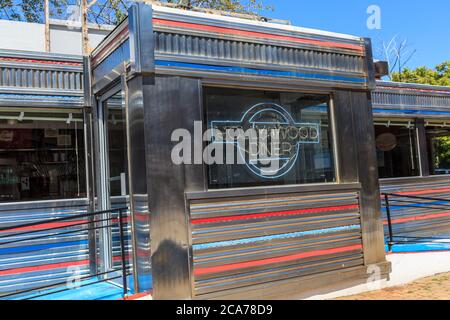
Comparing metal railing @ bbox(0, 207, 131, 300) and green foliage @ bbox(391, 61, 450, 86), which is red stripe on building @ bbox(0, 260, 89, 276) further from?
green foliage @ bbox(391, 61, 450, 86)

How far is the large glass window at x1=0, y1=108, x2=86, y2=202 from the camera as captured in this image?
5.25 m

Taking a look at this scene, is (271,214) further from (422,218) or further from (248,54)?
(422,218)

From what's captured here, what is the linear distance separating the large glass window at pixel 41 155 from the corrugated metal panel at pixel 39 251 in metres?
0.15

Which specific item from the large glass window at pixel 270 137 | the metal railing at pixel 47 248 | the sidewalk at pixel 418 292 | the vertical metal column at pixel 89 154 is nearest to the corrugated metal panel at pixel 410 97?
the large glass window at pixel 270 137

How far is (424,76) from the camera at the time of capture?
28328 millimetres

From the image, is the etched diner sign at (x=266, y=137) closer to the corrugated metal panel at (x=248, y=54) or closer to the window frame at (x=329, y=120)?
the window frame at (x=329, y=120)

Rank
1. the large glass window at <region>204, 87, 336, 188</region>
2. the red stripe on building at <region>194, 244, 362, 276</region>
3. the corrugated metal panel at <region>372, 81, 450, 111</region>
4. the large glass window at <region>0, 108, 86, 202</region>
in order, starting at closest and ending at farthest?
the red stripe on building at <region>194, 244, 362, 276</region> → the large glass window at <region>204, 87, 336, 188</region> → the large glass window at <region>0, 108, 86, 202</region> → the corrugated metal panel at <region>372, 81, 450, 111</region>

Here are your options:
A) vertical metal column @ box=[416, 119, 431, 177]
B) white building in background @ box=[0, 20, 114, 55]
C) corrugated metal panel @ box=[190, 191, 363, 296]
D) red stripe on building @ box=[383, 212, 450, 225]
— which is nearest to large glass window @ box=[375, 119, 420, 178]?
vertical metal column @ box=[416, 119, 431, 177]

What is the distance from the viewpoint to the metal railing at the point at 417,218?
7.64 metres

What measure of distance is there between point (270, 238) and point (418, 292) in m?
2.23

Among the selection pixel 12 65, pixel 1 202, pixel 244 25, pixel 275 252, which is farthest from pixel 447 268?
pixel 12 65

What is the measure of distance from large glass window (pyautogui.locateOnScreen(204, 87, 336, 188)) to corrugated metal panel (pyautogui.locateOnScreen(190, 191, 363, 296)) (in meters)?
0.27

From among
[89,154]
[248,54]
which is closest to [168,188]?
[248,54]

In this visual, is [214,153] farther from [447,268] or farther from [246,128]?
[447,268]
